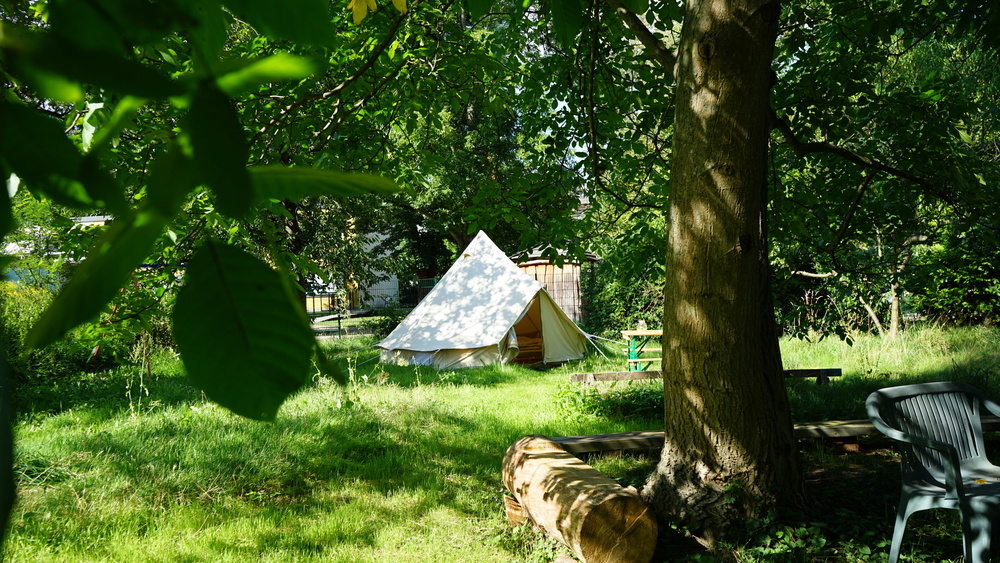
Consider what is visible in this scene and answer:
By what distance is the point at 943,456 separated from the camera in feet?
10.1

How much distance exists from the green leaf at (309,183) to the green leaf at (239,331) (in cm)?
3

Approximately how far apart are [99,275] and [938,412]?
469 cm

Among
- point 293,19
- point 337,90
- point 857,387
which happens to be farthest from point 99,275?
point 857,387

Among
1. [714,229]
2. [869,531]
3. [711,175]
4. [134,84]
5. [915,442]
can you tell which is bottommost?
[869,531]

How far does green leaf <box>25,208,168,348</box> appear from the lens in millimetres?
192

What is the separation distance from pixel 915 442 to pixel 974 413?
1.07 m

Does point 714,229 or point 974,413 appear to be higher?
point 714,229

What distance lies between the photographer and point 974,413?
3.82 meters

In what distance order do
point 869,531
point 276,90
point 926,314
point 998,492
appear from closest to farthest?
1. point 998,492
2. point 869,531
3. point 276,90
4. point 926,314

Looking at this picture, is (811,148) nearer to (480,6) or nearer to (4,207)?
(480,6)

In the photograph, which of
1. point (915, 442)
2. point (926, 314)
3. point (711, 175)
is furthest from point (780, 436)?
point (926, 314)

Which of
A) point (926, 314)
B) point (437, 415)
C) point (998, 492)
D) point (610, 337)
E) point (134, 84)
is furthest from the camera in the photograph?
point (610, 337)

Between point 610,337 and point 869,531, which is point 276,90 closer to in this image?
point 869,531

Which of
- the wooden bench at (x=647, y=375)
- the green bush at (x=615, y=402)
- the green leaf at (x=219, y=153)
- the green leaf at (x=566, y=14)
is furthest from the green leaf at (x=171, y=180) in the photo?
the wooden bench at (x=647, y=375)
